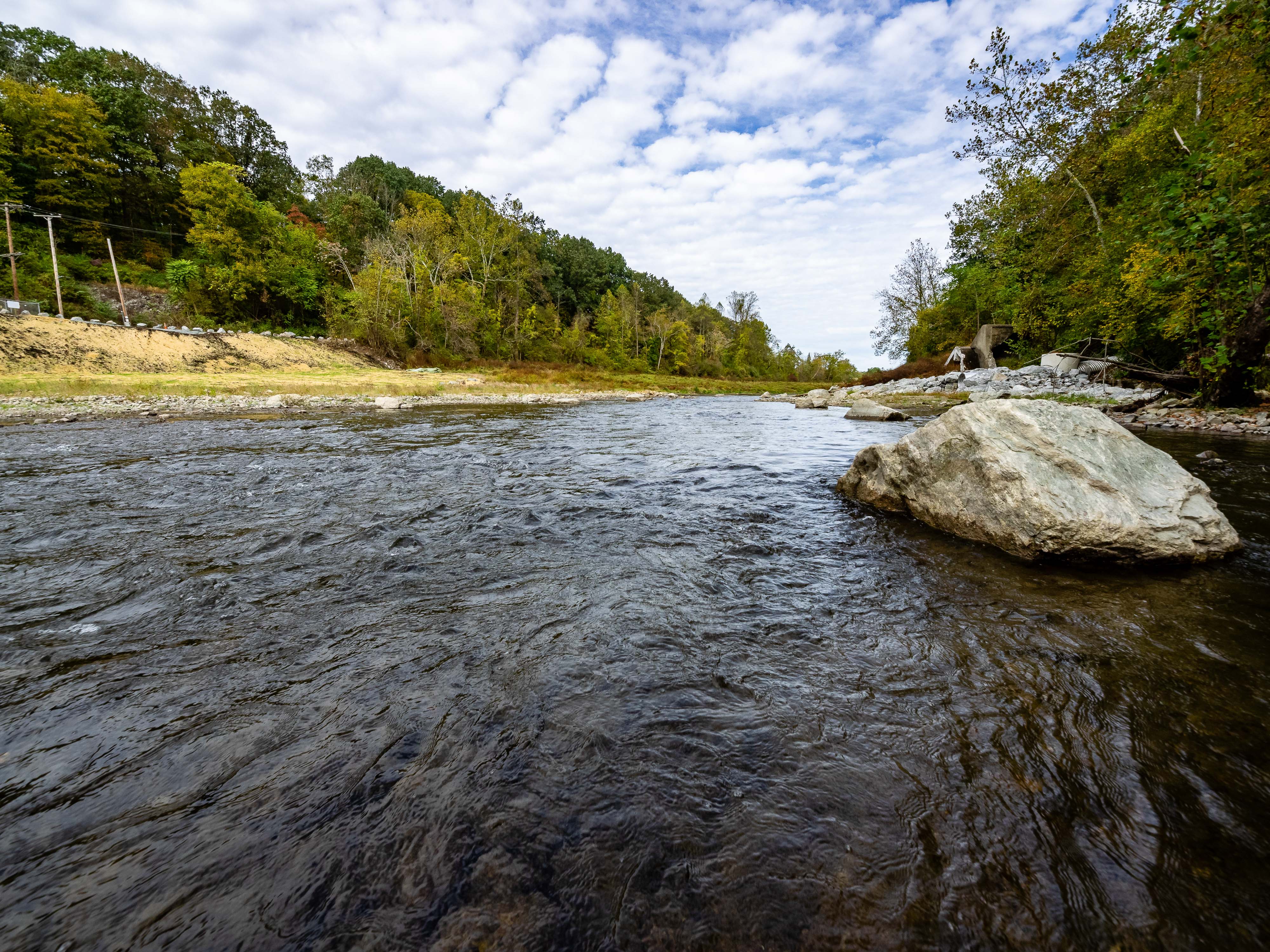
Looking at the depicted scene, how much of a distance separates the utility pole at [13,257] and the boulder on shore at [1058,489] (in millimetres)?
52613

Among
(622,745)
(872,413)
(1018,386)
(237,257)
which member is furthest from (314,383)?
(1018,386)

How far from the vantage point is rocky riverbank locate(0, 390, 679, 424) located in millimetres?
14945

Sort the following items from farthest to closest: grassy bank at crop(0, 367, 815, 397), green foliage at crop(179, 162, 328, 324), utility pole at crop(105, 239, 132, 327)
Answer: green foliage at crop(179, 162, 328, 324), utility pole at crop(105, 239, 132, 327), grassy bank at crop(0, 367, 815, 397)

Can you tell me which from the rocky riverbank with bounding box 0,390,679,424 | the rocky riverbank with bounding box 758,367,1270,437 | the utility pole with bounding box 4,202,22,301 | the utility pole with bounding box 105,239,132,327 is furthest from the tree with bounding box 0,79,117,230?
the rocky riverbank with bounding box 758,367,1270,437

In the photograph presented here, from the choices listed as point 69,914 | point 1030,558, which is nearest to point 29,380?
point 69,914

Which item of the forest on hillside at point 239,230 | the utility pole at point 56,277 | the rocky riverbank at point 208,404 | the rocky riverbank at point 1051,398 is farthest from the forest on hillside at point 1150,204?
the utility pole at point 56,277

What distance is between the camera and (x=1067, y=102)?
65.5 feet

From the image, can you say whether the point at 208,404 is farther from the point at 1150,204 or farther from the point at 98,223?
the point at 98,223

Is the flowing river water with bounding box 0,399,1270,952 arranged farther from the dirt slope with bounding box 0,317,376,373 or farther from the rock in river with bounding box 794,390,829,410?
the dirt slope with bounding box 0,317,376,373

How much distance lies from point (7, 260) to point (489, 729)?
5988 centimetres

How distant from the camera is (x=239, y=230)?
43.7m

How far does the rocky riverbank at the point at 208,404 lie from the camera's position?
14945mm

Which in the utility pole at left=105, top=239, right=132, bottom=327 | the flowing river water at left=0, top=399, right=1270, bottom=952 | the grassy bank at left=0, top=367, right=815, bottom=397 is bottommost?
the flowing river water at left=0, top=399, right=1270, bottom=952

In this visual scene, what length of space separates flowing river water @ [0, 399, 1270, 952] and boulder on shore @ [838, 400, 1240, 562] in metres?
0.28
